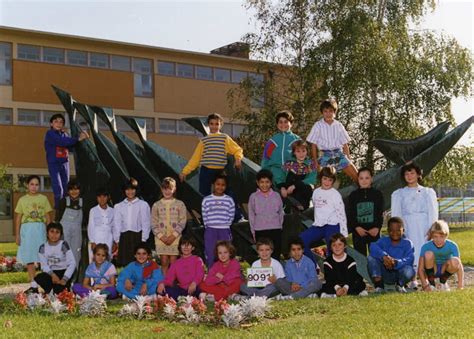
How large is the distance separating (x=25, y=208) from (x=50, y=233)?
953mm

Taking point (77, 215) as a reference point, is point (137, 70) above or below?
above

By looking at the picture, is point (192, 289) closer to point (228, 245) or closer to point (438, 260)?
point (228, 245)

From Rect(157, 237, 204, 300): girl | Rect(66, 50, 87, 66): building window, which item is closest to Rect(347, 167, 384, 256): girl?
Rect(157, 237, 204, 300): girl

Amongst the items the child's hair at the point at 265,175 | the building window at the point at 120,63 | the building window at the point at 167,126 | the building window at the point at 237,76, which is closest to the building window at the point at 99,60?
the building window at the point at 120,63

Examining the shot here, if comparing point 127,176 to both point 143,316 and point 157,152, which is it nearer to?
point 157,152

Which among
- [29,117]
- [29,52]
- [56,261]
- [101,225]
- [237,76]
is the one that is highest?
[29,52]

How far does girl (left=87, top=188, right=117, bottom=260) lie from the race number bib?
206cm

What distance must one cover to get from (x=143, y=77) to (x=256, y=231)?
80.7ft

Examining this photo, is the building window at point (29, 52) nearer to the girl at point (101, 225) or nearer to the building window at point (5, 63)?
the building window at point (5, 63)

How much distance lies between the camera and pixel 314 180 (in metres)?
8.88

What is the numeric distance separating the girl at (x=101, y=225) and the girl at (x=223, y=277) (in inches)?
65.5

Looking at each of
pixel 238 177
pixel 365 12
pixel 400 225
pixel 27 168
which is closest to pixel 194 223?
pixel 238 177

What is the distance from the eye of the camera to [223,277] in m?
7.77

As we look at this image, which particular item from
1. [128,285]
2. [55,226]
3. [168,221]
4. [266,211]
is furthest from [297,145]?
[55,226]
